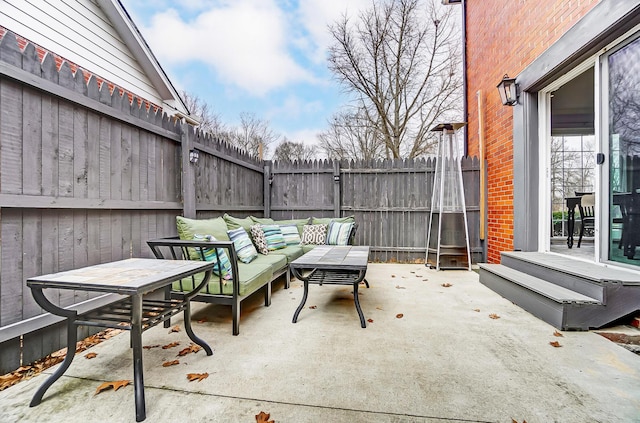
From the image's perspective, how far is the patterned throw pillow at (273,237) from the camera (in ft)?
13.0

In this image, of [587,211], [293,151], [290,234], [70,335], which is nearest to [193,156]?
[290,234]

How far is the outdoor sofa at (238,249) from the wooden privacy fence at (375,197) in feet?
2.50

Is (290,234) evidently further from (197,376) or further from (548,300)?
(548,300)

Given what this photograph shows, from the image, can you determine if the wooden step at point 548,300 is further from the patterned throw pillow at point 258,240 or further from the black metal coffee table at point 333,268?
the patterned throw pillow at point 258,240

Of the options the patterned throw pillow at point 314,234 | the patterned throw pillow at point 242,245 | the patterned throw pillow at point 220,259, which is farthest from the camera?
the patterned throw pillow at point 314,234

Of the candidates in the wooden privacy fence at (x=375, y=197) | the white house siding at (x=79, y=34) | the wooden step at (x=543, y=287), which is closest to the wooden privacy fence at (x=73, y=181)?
the wooden privacy fence at (x=375, y=197)

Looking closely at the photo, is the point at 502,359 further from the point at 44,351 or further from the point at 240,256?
the point at 44,351

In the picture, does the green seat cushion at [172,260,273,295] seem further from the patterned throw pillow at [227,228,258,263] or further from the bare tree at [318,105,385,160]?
the bare tree at [318,105,385,160]

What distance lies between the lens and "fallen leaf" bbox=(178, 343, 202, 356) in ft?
6.36

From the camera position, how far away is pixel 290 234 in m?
4.48

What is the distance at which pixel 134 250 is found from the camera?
253 centimetres

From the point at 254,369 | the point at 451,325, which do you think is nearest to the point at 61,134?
the point at 254,369

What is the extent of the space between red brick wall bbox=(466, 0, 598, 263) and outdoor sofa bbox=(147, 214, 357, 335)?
232 centimetres

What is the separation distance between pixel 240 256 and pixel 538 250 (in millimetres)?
3708
